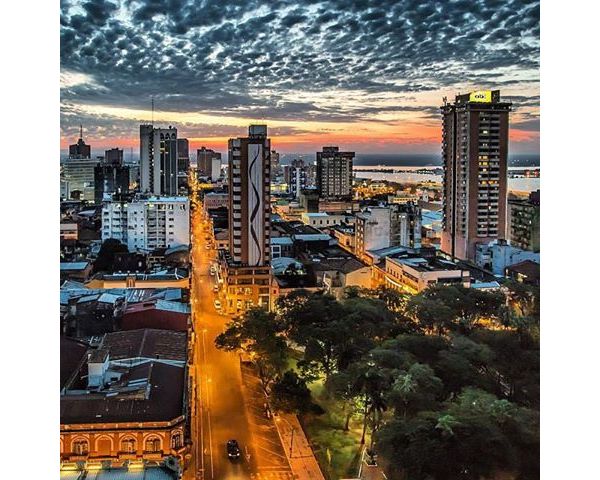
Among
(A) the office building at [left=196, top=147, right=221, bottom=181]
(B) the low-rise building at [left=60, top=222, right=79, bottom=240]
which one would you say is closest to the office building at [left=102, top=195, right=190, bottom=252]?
(B) the low-rise building at [left=60, top=222, right=79, bottom=240]

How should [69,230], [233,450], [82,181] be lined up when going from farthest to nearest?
[82,181] < [69,230] < [233,450]

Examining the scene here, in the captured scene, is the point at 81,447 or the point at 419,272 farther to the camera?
the point at 419,272

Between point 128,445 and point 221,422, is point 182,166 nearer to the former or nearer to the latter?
point 221,422

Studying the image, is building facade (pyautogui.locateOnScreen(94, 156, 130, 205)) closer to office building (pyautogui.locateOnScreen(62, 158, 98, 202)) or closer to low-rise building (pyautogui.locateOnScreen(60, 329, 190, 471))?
office building (pyautogui.locateOnScreen(62, 158, 98, 202))

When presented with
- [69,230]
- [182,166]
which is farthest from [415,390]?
[182,166]
